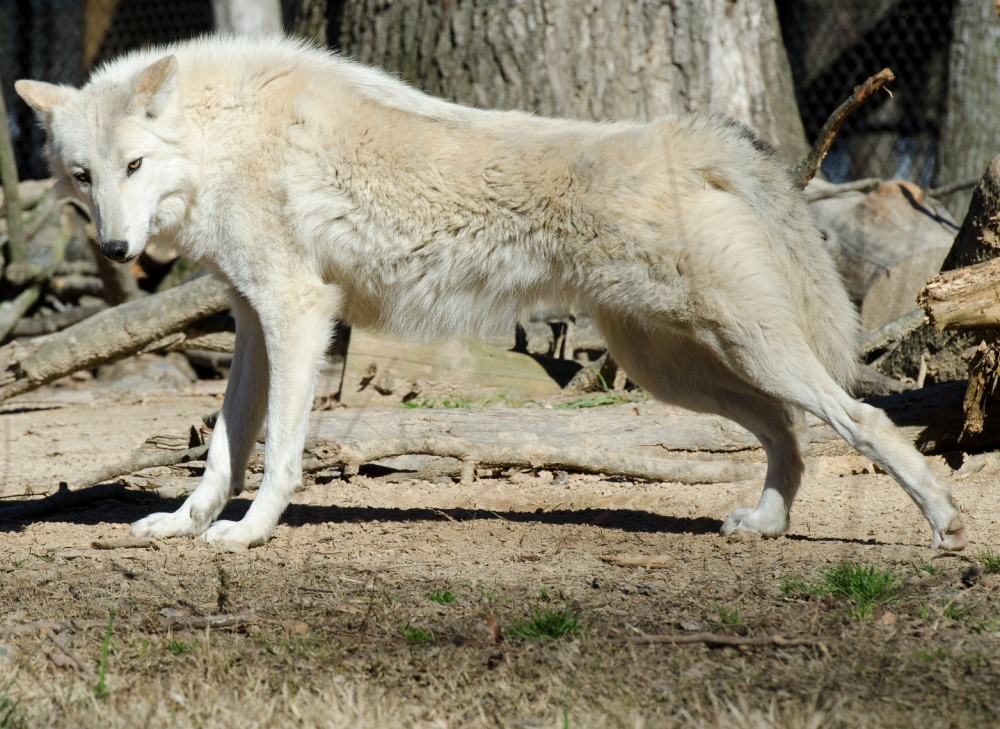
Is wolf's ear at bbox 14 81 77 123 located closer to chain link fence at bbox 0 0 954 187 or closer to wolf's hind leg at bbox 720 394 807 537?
wolf's hind leg at bbox 720 394 807 537

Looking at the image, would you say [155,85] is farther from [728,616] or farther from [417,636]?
[728,616]

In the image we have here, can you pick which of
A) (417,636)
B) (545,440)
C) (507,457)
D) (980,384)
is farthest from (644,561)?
(980,384)

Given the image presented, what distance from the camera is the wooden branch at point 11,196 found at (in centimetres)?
789

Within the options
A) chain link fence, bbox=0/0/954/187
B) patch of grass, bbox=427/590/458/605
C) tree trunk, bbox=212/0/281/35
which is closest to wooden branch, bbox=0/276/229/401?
tree trunk, bbox=212/0/281/35

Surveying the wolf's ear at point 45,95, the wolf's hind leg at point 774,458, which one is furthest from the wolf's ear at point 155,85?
the wolf's hind leg at point 774,458

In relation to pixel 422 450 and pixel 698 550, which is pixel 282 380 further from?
pixel 698 550

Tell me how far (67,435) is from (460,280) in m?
3.63

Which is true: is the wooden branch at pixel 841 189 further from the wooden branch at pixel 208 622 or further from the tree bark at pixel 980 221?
the wooden branch at pixel 208 622

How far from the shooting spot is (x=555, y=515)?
4383 millimetres

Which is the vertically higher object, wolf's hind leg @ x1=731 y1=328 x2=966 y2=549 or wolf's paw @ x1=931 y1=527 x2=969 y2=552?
wolf's hind leg @ x1=731 y1=328 x2=966 y2=549

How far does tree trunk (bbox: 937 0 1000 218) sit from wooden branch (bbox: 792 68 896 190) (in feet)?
13.6

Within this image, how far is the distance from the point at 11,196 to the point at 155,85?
520 cm

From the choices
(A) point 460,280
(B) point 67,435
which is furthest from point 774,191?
(B) point 67,435

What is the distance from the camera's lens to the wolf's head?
3.73 metres
